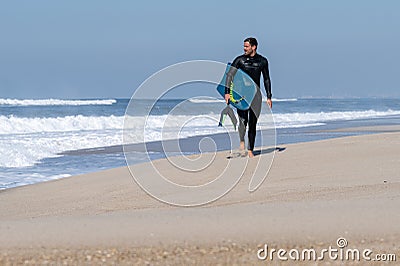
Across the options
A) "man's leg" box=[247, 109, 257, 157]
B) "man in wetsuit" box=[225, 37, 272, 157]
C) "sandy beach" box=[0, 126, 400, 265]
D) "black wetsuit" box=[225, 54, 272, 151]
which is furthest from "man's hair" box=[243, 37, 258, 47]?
"sandy beach" box=[0, 126, 400, 265]

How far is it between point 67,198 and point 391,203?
13.7 feet

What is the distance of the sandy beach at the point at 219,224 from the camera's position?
164 inches

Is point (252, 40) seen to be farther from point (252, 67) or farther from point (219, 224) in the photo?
point (219, 224)

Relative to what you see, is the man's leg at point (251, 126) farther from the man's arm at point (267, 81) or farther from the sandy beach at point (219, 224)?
the sandy beach at point (219, 224)

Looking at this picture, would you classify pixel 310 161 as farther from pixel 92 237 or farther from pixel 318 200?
pixel 92 237

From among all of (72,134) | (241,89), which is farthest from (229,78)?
(72,134)

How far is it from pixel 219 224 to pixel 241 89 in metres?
4.65

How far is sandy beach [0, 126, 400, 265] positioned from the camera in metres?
4.17

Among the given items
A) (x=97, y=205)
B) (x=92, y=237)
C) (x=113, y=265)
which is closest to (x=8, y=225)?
(x=92, y=237)

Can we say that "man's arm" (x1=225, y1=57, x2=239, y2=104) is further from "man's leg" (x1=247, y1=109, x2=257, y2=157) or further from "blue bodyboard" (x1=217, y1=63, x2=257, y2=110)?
"man's leg" (x1=247, y1=109, x2=257, y2=157)

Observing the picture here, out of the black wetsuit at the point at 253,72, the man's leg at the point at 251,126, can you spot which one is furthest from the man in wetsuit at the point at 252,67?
the man's leg at the point at 251,126

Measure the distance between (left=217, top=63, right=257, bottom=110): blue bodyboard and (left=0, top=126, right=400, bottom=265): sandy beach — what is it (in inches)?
72.2

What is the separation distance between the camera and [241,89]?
9.23 meters

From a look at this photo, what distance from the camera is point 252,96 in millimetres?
9320
